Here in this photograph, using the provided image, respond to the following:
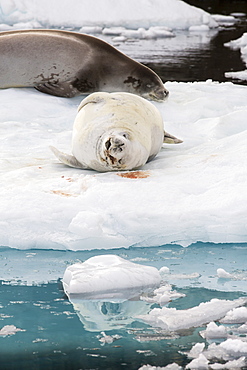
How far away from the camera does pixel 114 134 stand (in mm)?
4215

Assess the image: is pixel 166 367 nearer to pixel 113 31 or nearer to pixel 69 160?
pixel 69 160

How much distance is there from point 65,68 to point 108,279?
13.5 feet

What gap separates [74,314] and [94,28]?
13198 millimetres

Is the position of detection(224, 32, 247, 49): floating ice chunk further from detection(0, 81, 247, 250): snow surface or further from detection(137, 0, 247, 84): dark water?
detection(0, 81, 247, 250): snow surface

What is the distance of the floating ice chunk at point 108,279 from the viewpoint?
293cm

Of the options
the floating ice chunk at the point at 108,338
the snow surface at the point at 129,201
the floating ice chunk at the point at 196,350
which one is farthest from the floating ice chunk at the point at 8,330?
the snow surface at the point at 129,201

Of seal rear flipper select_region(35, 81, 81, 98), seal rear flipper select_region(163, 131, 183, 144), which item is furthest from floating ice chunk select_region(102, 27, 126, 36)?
seal rear flipper select_region(163, 131, 183, 144)

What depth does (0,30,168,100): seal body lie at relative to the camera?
21.9 feet

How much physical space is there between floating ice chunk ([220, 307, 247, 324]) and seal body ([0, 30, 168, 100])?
4.23m

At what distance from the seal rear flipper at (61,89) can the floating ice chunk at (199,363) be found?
4630 millimetres

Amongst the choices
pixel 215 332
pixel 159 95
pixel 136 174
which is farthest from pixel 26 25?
pixel 215 332

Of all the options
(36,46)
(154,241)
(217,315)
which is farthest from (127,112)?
(36,46)

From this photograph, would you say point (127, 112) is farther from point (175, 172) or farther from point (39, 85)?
point (39, 85)

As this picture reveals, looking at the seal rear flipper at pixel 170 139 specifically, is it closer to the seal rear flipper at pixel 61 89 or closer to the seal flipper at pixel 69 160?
the seal flipper at pixel 69 160
